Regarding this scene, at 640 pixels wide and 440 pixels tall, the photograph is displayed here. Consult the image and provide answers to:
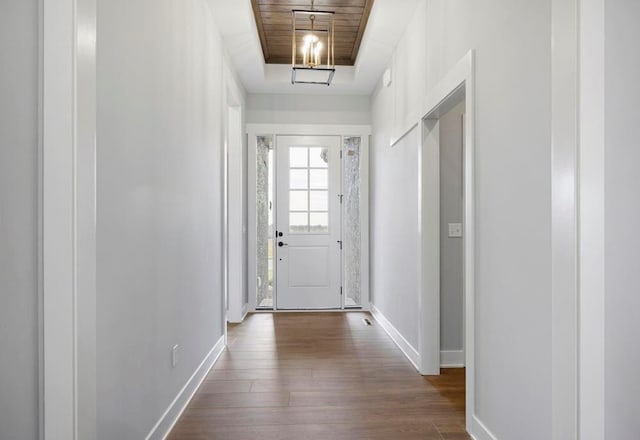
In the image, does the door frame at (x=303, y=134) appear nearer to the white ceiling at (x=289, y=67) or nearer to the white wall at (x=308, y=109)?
the white wall at (x=308, y=109)

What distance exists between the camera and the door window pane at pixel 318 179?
5.09 metres

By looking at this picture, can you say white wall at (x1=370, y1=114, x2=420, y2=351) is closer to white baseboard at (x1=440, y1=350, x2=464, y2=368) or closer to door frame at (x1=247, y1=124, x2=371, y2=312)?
door frame at (x1=247, y1=124, x2=371, y2=312)

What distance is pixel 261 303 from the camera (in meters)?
5.14

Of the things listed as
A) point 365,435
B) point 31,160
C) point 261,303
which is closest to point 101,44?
point 31,160

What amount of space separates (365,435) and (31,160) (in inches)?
75.3

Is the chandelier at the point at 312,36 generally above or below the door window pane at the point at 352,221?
above

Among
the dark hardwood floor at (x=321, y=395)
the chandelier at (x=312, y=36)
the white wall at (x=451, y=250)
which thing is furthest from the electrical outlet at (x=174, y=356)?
the chandelier at (x=312, y=36)

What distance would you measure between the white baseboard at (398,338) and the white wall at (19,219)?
8.31ft

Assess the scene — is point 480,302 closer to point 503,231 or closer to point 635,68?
point 503,231

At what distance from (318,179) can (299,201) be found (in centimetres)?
36

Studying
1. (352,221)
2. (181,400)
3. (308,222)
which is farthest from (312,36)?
(181,400)

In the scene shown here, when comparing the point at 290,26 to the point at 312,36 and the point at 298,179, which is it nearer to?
the point at 312,36

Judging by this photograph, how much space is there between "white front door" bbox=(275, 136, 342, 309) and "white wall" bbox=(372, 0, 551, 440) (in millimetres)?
2805

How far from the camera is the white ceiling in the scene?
10.0 feet
